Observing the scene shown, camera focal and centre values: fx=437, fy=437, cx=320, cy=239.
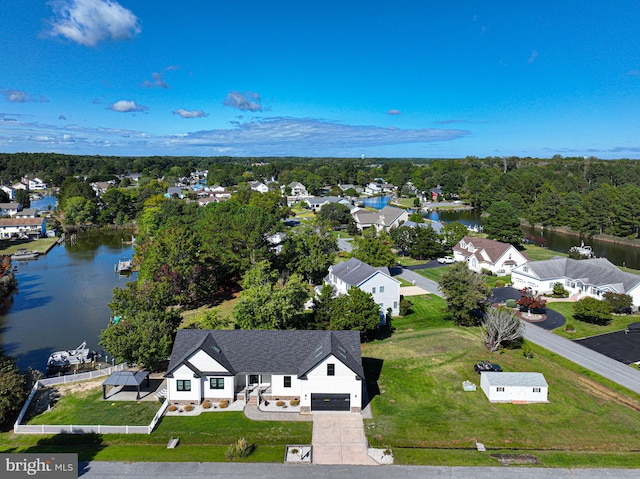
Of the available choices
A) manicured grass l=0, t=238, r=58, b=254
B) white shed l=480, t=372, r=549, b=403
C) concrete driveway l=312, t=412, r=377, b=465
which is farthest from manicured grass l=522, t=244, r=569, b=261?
manicured grass l=0, t=238, r=58, b=254

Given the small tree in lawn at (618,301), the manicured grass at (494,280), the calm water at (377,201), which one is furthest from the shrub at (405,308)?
the calm water at (377,201)

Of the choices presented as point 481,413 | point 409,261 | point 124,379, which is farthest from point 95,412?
point 409,261

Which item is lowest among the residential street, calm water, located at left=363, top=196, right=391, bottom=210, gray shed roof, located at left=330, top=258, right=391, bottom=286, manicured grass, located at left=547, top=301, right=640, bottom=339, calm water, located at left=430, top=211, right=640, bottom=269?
calm water, located at left=430, top=211, right=640, bottom=269

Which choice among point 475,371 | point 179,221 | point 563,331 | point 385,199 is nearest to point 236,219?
point 179,221

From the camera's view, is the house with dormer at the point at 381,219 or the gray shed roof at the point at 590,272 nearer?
the gray shed roof at the point at 590,272

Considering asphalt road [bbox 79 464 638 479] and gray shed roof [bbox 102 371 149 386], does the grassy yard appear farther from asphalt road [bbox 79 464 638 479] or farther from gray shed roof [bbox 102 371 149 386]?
gray shed roof [bbox 102 371 149 386]

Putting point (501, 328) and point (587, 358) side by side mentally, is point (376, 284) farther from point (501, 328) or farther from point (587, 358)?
point (587, 358)

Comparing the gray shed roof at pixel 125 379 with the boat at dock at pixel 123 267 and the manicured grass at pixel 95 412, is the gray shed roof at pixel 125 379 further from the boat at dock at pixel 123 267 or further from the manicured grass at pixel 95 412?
the boat at dock at pixel 123 267
